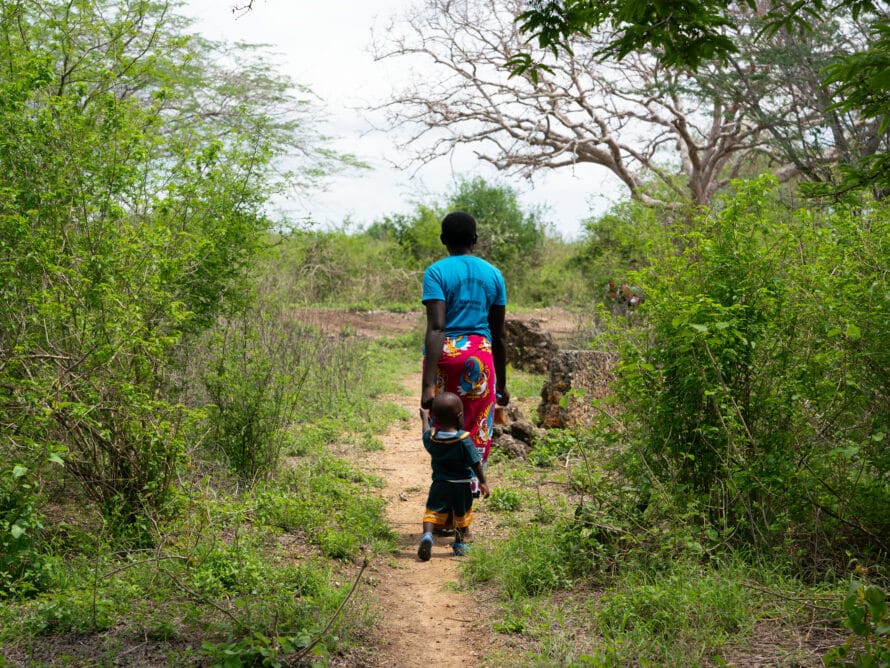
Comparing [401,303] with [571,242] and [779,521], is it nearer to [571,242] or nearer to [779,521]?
[571,242]

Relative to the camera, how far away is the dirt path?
362cm

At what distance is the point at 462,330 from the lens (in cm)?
487

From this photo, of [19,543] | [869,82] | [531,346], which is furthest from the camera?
[531,346]

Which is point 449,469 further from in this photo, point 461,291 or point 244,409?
→ point 244,409

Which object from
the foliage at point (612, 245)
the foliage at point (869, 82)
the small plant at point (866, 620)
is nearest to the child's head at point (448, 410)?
the foliage at point (869, 82)

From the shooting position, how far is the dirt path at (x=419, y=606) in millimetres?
3623

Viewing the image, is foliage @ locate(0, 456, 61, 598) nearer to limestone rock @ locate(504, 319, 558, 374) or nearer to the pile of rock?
the pile of rock

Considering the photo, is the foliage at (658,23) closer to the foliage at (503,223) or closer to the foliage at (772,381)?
the foliage at (772,381)

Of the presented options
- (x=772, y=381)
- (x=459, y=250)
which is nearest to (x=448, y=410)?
(x=459, y=250)

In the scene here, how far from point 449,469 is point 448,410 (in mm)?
399

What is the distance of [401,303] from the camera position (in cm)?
2197

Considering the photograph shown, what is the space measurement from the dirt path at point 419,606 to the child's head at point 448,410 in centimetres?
81

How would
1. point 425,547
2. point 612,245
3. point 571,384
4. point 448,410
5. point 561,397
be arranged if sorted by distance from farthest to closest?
point 612,245 → point 571,384 → point 561,397 → point 425,547 → point 448,410

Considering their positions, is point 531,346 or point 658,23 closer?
point 658,23
